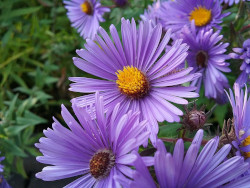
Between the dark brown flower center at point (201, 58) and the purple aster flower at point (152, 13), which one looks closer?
the dark brown flower center at point (201, 58)

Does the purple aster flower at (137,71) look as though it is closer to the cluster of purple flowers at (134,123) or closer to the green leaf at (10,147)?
the cluster of purple flowers at (134,123)

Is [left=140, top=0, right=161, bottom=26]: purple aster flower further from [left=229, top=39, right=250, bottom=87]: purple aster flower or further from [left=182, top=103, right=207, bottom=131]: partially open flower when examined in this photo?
[left=182, top=103, right=207, bottom=131]: partially open flower

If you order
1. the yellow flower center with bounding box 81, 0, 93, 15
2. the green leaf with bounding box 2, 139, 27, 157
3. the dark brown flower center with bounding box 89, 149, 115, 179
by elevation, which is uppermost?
the yellow flower center with bounding box 81, 0, 93, 15

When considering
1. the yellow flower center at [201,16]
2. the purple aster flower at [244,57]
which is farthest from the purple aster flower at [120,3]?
the purple aster flower at [244,57]

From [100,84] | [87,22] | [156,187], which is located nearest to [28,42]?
[87,22]

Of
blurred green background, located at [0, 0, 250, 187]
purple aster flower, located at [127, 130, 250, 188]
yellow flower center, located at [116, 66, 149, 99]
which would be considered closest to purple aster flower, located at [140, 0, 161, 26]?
blurred green background, located at [0, 0, 250, 187]

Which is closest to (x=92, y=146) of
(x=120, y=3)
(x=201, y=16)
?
(x=201, y=16)

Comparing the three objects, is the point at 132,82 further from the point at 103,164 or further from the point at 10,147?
the point at 10,147
